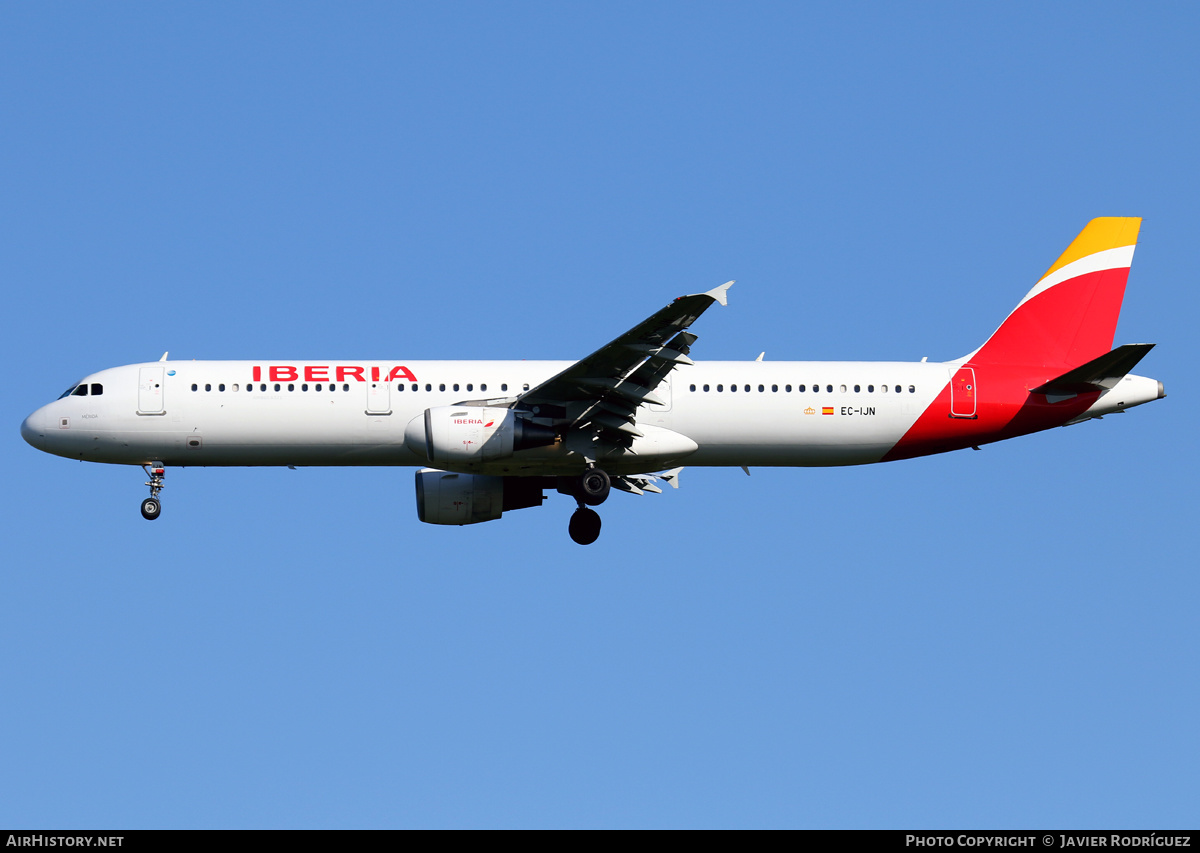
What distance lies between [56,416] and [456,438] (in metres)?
10.2

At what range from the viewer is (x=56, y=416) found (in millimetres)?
34594

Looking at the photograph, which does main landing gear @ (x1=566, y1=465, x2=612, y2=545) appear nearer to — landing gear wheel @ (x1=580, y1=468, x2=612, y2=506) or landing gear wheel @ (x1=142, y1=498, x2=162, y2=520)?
landing gear wheel @ (x1=580, y1=468, x2=612, y2=506)

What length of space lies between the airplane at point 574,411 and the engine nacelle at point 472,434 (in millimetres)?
39

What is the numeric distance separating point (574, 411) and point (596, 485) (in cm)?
195

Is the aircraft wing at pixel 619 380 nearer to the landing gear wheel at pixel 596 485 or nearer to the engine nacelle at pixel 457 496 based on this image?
the landing gear wheel at pixel 596 485

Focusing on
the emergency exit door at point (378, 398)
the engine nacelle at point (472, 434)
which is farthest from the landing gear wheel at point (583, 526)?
the emergency exit door at point (378, 398)

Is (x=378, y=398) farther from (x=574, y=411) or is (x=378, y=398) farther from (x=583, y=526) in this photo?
(x=583, y=526)

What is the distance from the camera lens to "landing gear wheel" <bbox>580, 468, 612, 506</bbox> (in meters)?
33.7

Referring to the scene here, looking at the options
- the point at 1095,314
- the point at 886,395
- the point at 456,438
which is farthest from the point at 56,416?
the point at 1095,314

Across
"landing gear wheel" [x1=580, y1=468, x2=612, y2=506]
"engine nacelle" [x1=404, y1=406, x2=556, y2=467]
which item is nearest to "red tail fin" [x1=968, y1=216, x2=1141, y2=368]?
"landing gear wheel" [x1=580, y1=468, x2=612, y2=506]

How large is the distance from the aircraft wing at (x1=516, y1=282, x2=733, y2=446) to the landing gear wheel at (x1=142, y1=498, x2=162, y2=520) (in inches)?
367

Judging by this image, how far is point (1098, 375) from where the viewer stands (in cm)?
3388

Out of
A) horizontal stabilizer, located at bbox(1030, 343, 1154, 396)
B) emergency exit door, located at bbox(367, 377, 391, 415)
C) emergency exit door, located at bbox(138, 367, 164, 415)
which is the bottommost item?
horizontal stabilizer, located at bbox(1030, 343, 1154, 396)
